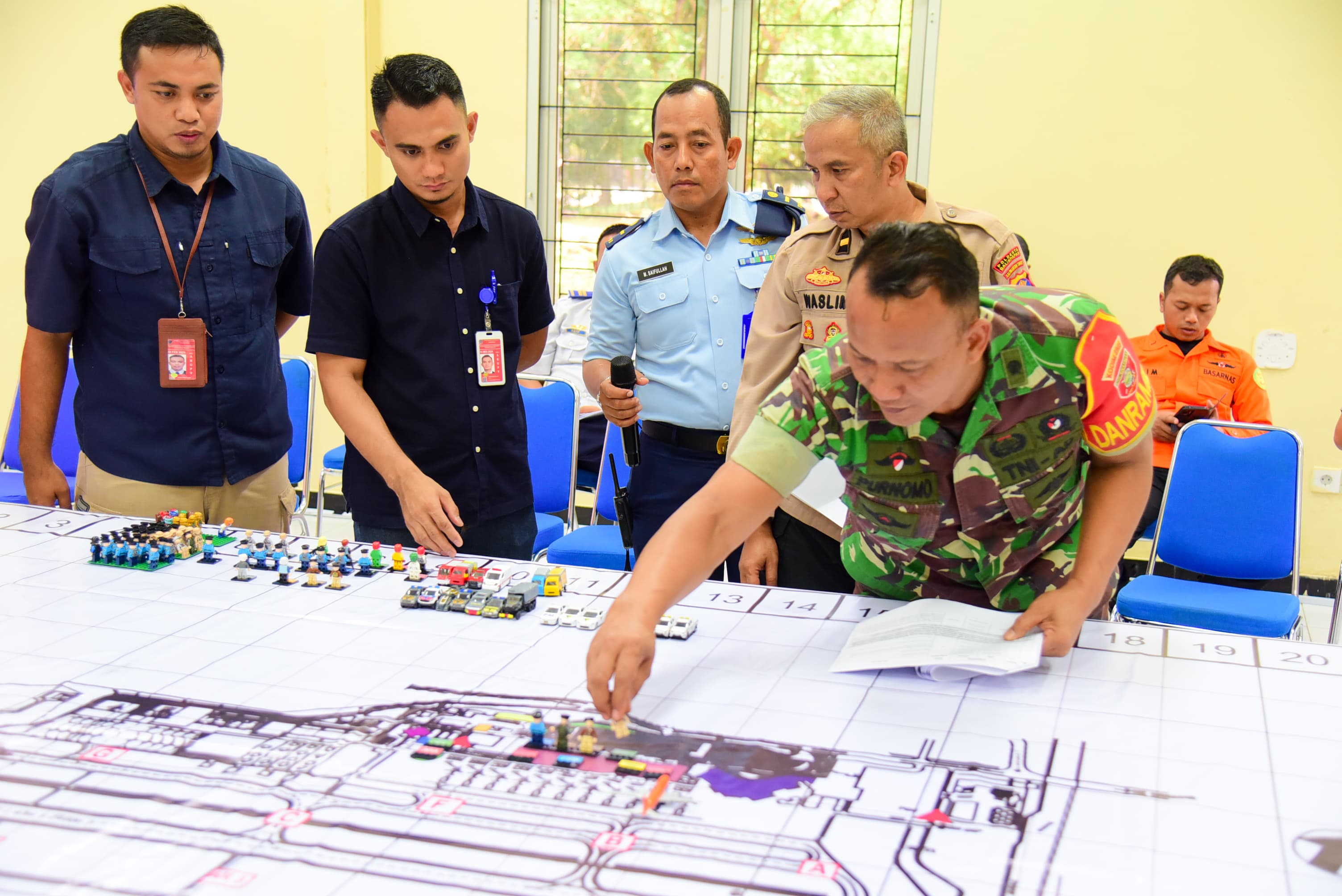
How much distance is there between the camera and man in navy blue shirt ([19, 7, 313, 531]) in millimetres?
2117

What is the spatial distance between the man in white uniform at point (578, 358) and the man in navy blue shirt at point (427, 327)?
5.90 ft

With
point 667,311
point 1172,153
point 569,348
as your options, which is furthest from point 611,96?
point 667,311

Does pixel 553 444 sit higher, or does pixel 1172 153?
pixel 1172 153

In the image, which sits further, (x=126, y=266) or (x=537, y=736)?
(x=126, y=266)

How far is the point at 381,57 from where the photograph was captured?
16.2ft

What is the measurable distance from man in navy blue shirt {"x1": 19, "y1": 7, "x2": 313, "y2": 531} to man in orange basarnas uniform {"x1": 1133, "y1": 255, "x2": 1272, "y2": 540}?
3.13 meters

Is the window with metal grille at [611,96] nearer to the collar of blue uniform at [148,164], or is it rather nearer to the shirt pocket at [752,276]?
the shirt pocket at [752,276]

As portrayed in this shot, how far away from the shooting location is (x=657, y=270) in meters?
2.42

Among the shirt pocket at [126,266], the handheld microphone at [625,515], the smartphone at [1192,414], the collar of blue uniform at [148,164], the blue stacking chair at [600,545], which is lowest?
the blue stacking chair at [600,545]

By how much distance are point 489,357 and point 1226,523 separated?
7.36 ft

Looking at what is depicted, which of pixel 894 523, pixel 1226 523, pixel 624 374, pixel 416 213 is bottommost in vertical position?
pixel 1226 523

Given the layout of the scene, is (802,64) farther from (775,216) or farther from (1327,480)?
(1327,480)

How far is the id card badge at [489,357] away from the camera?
2.14 meters

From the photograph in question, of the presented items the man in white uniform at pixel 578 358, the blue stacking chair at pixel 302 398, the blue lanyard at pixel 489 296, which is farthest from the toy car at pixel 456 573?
the man in white uniform at pixel 578 358
